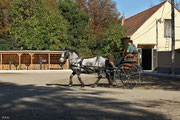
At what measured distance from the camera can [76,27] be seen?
146 ft

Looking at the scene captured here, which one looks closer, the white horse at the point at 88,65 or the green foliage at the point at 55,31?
the white horse at the point at 88,65

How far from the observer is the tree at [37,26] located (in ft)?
123

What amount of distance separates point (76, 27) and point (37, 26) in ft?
27.8

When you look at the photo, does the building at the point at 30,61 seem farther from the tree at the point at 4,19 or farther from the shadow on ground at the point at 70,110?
the shadow on ground at the point at 70,110

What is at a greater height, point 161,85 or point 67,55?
point 67,55

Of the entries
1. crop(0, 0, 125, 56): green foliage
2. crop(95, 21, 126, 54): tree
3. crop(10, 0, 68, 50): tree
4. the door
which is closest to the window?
the door

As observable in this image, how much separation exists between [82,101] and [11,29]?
3927 cm

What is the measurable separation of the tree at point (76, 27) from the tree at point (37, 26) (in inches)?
92.7

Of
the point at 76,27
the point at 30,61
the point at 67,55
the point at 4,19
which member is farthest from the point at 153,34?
the point at 4,19

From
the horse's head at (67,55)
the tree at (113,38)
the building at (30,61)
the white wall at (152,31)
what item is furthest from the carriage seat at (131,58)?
the building at (30,61)

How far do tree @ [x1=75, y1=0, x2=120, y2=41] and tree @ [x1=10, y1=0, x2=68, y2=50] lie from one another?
29.2 feet

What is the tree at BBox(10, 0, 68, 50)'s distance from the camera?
A: 123ft

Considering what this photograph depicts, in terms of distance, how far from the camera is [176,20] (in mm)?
33312

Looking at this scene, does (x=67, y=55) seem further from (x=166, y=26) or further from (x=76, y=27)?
(x=76, y=27)
